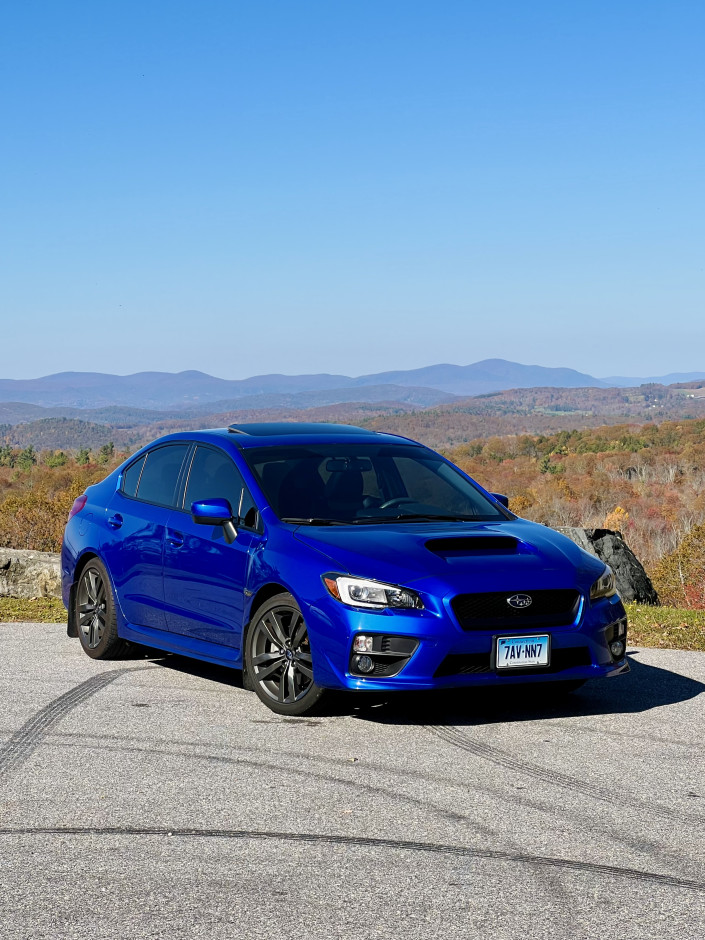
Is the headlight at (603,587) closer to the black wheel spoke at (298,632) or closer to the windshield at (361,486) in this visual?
the windshield at (361,486)

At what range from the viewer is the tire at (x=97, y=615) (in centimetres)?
838

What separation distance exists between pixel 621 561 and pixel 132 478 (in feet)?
26.6

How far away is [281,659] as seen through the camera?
660 cm

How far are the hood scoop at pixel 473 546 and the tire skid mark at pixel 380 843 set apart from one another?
2.21 meters

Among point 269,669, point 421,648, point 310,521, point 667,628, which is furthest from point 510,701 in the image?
point 667,628

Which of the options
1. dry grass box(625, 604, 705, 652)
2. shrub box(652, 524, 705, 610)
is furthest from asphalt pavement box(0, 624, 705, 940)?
shrub box(652, 524, 705, 610)

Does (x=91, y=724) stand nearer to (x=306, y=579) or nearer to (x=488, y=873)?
(x=306, y=579)

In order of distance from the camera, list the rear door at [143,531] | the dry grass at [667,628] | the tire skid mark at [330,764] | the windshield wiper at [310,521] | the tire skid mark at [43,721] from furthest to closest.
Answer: the dry grass at [667,628], the rear door at [143,531], the windshield wiper at [310,521], the tire skid mark at [43,721], the tire skid mark at [330,764]

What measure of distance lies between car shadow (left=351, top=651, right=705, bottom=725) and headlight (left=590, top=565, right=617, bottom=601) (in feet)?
1.93

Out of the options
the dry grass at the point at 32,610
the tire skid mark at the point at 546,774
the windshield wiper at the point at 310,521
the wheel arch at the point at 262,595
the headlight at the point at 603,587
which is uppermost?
the windshield wiper at the point at 310,521

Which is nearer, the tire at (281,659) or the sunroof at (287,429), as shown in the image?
the tire at (281,659)

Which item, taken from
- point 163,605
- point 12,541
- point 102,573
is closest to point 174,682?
point 163,605

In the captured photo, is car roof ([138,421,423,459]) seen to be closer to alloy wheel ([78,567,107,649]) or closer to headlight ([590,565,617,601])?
alloy wheel ([78,567,107,649])

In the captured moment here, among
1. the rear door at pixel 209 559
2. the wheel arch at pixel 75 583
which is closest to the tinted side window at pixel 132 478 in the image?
the wheel arch at pixel 75 583
